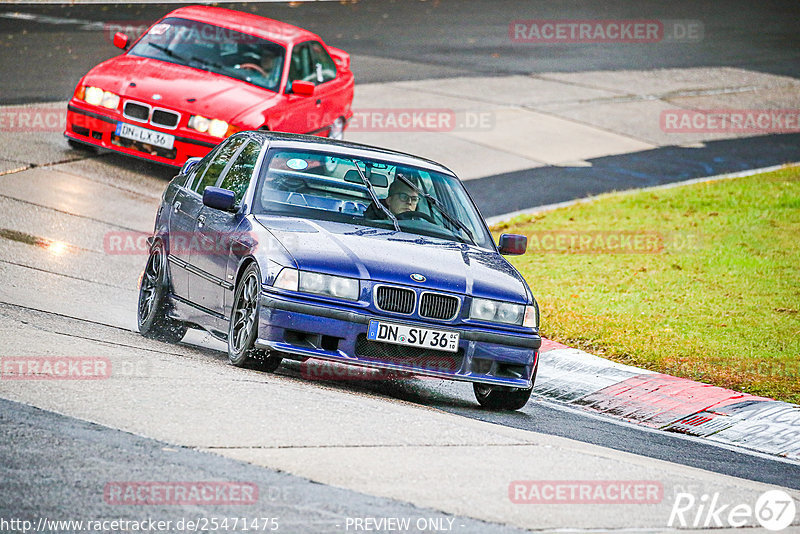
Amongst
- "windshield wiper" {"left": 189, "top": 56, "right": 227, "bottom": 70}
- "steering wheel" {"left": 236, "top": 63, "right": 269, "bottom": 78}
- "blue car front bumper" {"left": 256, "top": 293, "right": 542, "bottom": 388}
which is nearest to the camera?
"blue car front bumper" {"left": 256, "top": 293, "right": 542, "bottom": 388}

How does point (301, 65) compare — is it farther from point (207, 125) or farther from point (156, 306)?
point (156, 306)


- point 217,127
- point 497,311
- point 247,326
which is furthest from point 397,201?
point 217,127

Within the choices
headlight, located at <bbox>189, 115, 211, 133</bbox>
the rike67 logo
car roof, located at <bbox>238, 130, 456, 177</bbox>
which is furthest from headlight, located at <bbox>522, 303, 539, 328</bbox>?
headlight, located at <bbox>189, 115, 211, 133</bbox>

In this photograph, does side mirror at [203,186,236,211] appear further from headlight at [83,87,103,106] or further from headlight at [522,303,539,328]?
headlight at [83,87,103,106]

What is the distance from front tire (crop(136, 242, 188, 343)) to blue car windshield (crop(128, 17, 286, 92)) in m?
5.94

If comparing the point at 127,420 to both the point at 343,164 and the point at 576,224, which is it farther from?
the point at 576,224

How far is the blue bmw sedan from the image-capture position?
740cm

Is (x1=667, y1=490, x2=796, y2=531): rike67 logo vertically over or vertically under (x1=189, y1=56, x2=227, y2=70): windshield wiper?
under

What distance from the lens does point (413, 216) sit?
866 centimetres

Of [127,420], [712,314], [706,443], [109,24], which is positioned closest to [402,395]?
[706,443]

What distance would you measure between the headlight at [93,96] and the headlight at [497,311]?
8051mm

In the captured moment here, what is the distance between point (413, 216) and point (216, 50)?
758 cm

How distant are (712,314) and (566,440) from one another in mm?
4431

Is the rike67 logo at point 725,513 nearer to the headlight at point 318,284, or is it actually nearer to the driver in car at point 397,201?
the headlight at point 318,284
